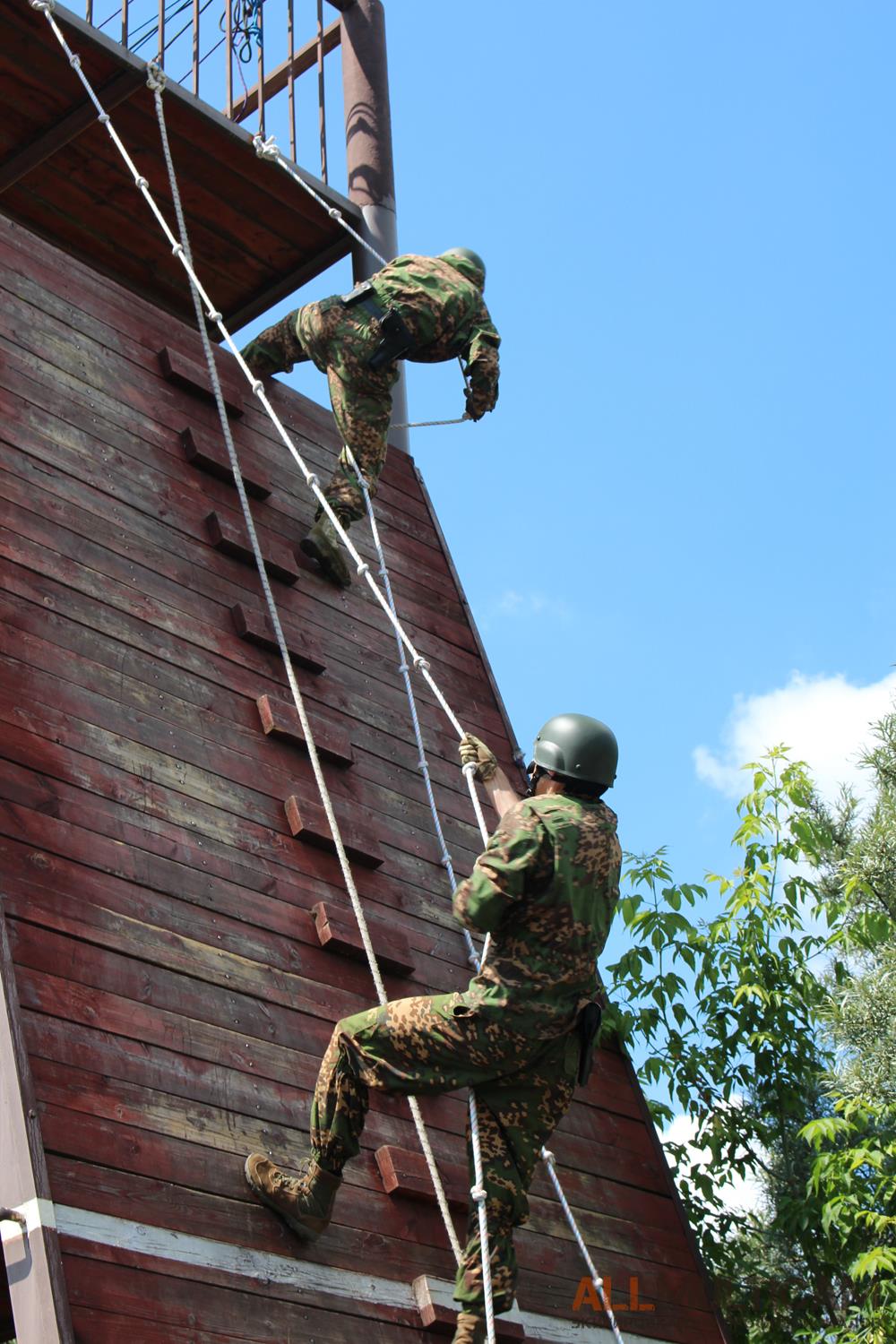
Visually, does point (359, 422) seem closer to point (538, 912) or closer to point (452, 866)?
point (452, 866)

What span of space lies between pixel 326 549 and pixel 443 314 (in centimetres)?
110

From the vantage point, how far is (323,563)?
257 inches

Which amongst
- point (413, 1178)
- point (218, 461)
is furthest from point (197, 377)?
point (413, 1178)

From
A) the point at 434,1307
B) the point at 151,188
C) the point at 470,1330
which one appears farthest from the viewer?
the point at 151,188

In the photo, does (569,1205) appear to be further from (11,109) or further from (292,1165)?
(11,109)

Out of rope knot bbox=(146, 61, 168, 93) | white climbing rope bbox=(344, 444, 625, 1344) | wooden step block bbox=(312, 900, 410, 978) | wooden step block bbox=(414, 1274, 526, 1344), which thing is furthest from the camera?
rope knot bbox=(146, 61, 168, 93)

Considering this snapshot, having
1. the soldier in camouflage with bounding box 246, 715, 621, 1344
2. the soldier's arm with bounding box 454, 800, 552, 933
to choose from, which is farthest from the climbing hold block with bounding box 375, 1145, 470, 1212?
the soldier's arm with bounding box 454, 800, 552, 933

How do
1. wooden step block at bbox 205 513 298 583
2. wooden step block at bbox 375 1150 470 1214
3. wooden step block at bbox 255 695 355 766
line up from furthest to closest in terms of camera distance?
1. wooden step block at bbox 205 513 298 583
2. wooden step block at bbox 255 695 355 766
3. wooden step block at bbox 375 1150 470 1214

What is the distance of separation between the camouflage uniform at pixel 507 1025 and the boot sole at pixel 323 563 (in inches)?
98.9

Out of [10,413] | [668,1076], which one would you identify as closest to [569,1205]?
[668,1076]

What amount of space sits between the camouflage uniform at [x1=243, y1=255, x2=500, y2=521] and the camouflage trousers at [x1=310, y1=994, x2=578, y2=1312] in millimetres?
2983

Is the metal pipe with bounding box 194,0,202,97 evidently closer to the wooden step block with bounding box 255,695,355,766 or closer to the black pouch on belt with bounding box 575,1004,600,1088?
the wooden step block with bounding box 255,695,355,766

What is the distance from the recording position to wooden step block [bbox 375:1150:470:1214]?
4.54m

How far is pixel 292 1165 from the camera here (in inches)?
171
